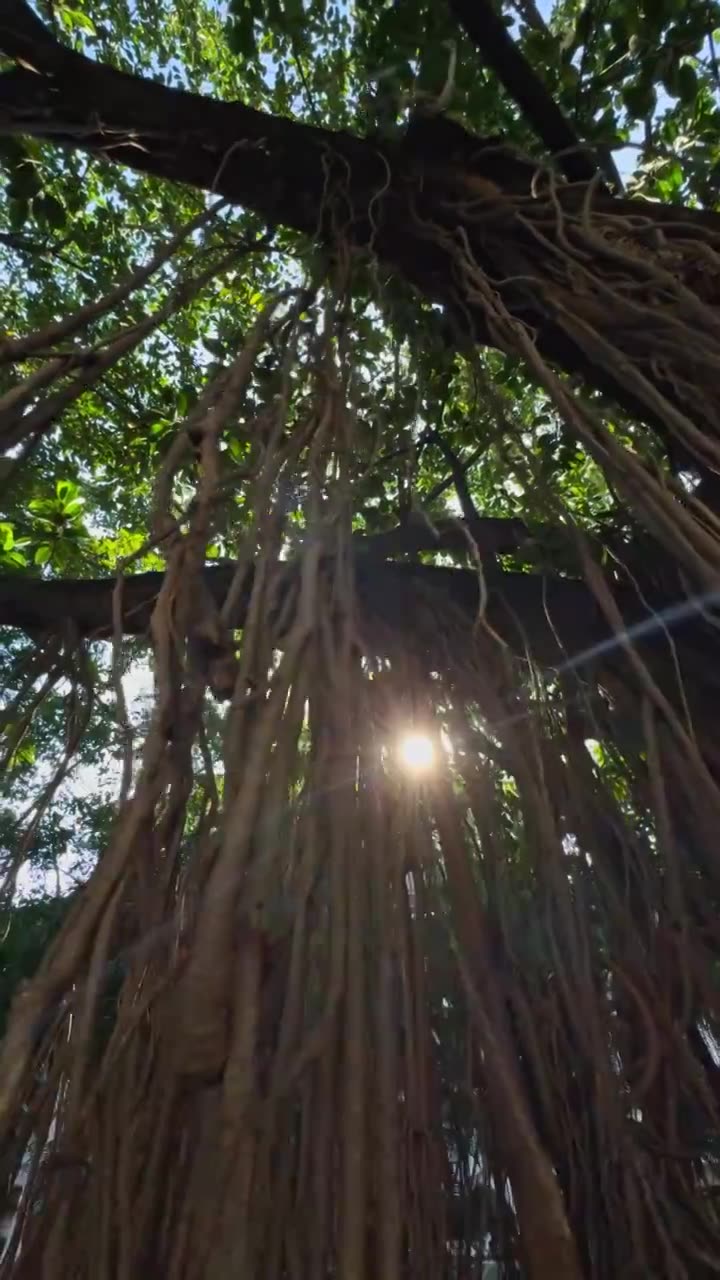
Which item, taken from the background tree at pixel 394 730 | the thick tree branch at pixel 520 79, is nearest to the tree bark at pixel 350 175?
the background tree at pixel 394 730

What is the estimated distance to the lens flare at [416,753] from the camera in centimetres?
80

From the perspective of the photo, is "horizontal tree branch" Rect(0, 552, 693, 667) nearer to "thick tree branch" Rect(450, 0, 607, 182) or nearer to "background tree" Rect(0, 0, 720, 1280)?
"background tree" Rect(0, 0, 720, 1280)

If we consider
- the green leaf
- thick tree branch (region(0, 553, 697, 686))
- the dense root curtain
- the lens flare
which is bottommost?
the dense root curtain

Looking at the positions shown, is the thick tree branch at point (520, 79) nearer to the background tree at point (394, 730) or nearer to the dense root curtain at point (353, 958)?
the background tree at point (394, 730)

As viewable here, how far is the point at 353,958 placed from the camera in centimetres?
51

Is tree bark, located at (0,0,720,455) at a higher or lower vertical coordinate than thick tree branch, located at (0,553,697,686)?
higher

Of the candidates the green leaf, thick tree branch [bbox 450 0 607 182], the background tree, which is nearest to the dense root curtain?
the background tree

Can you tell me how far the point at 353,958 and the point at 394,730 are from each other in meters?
0.43

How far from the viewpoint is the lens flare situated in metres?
0.80

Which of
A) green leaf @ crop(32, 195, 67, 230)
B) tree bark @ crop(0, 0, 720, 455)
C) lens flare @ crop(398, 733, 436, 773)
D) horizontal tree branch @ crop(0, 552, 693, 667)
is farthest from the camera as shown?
green leaf @ crop(32, 195, 67, 230)

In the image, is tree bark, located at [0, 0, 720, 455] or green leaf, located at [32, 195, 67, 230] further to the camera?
green leaf, located at [32, 195, 67, 230]

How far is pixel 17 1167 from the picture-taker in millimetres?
496

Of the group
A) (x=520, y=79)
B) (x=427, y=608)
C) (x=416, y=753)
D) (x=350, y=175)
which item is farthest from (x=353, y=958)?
(x=520, y=79)

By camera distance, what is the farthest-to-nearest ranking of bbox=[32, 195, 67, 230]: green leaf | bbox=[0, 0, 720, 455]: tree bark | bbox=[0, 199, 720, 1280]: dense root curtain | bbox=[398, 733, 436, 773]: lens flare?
1. bbox=[32, 195, 67, 230]: green leaf
2. bbox=[0, 0, 720, 455]: tree bark
3. bbox=[398, 733, 436, 773]: lens flare
4. bbox=[0, 199, 720, 1280]: dense root curtain
